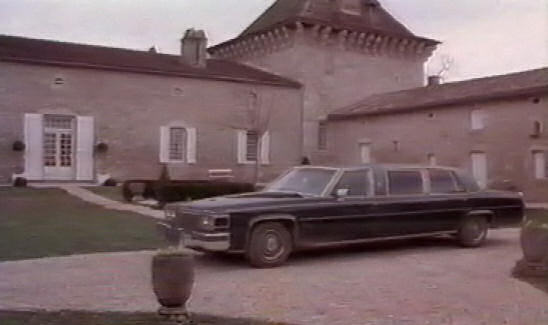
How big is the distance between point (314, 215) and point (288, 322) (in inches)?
160

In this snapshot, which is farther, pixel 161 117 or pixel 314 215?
pixel 161 117

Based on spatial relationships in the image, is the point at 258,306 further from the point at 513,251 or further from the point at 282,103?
the point at 282,103

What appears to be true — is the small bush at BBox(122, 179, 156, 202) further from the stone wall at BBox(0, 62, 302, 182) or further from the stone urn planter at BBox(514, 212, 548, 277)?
the stone urn planter at BBox(514, 212, 548, 277)

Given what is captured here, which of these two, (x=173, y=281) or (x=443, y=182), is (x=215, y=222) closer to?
(x=173, y=281)

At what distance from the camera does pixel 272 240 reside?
10273mm

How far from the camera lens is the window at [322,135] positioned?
3650cm

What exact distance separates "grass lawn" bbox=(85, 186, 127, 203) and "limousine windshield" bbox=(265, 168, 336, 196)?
12.2m

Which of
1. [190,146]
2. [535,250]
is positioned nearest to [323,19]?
[190,146]

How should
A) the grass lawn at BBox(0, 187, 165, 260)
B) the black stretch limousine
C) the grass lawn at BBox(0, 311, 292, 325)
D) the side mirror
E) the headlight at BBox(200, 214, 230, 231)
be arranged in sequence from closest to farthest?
the grass lawn at BBox(0, 311, 292, 325) < the headlight at BBox(200, 214, 230, 231) < the black stretch limousine < the side mirror < the grass lawn at BBox(0, 187, 165, 260)

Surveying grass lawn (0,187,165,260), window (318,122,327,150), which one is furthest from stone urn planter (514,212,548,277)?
window (318,122,327,150)

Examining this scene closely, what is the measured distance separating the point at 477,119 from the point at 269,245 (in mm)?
19089

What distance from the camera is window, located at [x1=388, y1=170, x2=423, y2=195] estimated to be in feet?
38.6

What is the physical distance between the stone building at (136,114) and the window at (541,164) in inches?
513

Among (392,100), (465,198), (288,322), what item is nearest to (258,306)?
(288,322)
